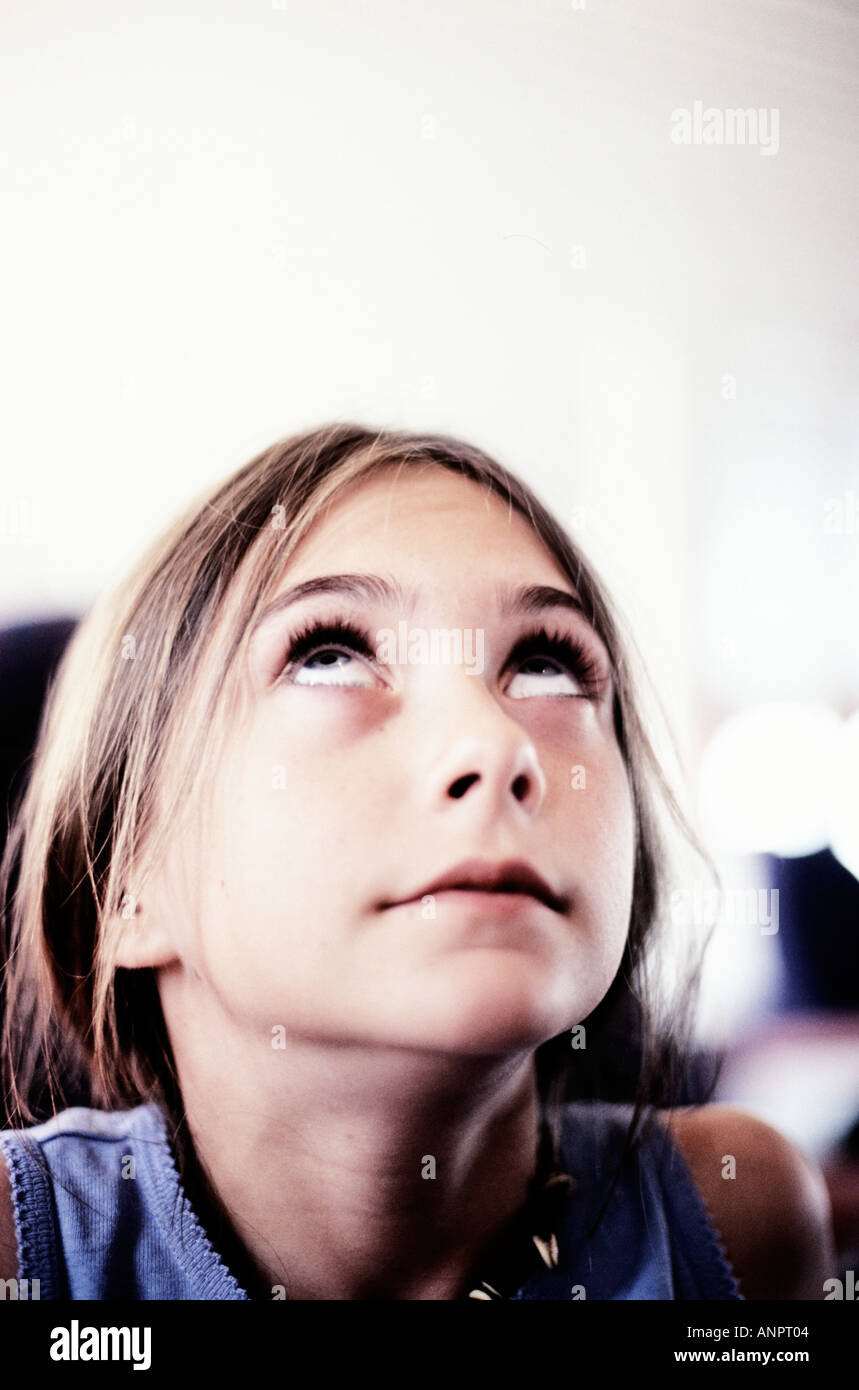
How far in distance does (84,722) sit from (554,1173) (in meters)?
0.61

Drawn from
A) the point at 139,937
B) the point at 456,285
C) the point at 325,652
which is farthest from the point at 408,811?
the point at 456,285

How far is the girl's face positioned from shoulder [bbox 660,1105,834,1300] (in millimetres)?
213

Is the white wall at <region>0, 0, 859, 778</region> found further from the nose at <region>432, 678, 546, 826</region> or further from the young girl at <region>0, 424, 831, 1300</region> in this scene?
the nose at <region>432, 678, 546, 826</region>

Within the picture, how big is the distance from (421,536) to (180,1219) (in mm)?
649

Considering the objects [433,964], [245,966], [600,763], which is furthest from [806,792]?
[245,966]

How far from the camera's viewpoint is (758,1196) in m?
1.11

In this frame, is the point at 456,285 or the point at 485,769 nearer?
the point at 485,769

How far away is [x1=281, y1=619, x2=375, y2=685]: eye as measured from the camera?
1002 mm

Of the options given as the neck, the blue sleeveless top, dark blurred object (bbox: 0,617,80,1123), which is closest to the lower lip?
the neck

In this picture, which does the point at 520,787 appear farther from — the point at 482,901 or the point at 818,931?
the point at 818,931

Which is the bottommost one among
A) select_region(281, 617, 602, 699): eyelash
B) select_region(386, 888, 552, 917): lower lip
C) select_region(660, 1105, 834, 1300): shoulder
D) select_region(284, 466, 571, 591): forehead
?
select_region(660, 1105, 834, 1300): shoulder

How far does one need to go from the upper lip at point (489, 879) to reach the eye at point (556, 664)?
0.52ft

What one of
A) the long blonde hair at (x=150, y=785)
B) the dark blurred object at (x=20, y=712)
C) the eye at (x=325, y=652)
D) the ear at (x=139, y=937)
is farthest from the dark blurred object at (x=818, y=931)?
the dark blurred object at (x=20, y=712)

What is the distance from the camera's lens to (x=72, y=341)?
111cm
